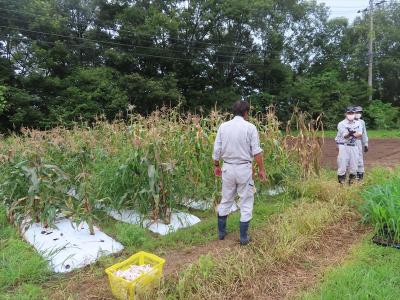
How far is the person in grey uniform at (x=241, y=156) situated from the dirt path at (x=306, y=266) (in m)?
0.63

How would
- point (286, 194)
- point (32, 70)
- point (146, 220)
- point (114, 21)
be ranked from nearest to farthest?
point (146, 220) → point (286, 194) → point (32, 70) → point (114, 21)

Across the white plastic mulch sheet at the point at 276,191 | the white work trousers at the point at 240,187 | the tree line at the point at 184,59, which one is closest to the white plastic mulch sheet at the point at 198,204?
the white plastic mulch sheet at the point at 276,191

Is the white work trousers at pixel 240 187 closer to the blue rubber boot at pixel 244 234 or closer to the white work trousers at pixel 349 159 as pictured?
the blue rubber boot at pixel 244 234

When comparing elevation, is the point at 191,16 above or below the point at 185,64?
above

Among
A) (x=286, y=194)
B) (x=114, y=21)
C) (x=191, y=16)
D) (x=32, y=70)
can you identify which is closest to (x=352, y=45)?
(x=191, y=16)

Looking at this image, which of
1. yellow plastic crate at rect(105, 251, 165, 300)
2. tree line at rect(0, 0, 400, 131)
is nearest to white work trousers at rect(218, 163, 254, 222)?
yellow plastic crate at rect(105, 251, 165, 300)

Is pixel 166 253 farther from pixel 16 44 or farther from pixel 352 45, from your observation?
pixel 352 45

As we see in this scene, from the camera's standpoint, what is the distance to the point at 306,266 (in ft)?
10.6

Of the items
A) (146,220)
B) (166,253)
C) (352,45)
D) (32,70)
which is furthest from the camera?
(352,45)

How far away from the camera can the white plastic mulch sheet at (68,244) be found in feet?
10.8

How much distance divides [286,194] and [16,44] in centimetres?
1647

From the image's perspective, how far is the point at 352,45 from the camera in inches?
1081

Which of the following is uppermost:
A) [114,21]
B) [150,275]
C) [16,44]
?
[114,21]

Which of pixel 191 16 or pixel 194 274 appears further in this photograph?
pixel 191 16
